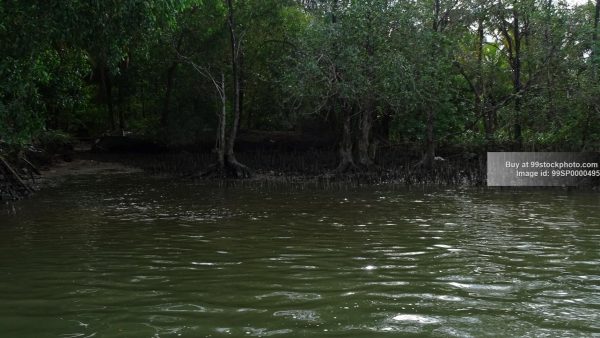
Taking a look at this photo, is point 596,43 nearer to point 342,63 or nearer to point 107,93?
point 342,63

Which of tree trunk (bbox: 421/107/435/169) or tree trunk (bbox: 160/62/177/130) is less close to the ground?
tree trunk (bbox: 160/62/177/130)

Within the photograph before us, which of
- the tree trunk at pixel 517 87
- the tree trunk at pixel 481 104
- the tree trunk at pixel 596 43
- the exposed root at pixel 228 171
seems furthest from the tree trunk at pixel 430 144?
the exposed root at pixel 228 171

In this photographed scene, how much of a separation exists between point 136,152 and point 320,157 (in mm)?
9764

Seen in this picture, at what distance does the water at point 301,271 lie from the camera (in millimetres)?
3602

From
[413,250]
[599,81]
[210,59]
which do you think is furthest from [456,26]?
[413,250]

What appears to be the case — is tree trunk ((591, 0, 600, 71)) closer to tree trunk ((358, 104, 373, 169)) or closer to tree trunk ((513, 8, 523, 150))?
tree trunk ((513, 8, 523, 150))

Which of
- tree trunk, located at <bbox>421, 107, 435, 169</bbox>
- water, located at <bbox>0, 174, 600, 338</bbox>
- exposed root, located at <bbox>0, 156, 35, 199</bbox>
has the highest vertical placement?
tree trunk, located at <bbox>421, 107, 435, 169</bbox>

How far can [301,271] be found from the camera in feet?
16.7

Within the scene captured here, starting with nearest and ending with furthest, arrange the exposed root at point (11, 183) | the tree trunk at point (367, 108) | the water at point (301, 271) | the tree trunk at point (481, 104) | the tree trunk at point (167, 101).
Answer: the water at point (301, 271), the exposed root at point (11, 183), the tree trunk at point (367, 108), the tree trunk at point (481, 104), the tree trunk at point (167, 101)

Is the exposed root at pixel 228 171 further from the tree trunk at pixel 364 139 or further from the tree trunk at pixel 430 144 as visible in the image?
the tree trunk at pixel 430 144

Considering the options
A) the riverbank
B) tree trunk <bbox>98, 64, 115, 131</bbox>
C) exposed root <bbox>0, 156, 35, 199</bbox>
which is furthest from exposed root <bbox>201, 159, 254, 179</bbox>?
tree trunk <bbox>98, 64, 115, 131</bbox>

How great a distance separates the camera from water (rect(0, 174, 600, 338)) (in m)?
3.60

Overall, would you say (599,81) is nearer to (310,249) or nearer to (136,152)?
(310,249)

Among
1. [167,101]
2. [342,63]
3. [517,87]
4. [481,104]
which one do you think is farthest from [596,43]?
[167,101]
